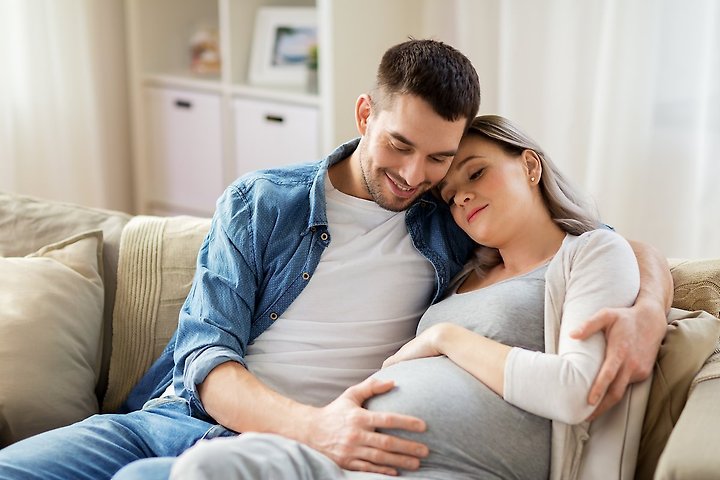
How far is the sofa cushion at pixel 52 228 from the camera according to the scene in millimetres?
2223

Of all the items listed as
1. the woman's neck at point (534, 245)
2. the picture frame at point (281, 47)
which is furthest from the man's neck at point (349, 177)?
the picture frame at point (281, 47)

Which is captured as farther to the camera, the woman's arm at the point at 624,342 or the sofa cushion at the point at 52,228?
the sofa cushion at the point at 52,228

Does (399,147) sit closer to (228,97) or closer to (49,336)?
(49,336)

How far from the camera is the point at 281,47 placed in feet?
12.0

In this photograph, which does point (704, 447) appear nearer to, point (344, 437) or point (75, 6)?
point (344, 437)

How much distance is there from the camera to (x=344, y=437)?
5.47ft

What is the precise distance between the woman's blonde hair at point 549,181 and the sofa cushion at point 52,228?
2.81 ft

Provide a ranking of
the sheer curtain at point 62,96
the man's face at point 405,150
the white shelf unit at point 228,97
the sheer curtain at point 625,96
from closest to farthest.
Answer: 1. the man's face at point 405,150
2. the sheer curtain at point 625,96
3. the white shelf unit at point 228,97
4. the sheer curtain at point 62,96

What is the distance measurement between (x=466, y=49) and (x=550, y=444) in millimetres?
1869

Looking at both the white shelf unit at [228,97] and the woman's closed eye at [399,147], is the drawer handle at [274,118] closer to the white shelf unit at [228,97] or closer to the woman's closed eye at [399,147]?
the white shelf unit at [228,97]

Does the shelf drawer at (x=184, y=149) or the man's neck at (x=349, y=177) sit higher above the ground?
the man's neck at (x=349, y=177)

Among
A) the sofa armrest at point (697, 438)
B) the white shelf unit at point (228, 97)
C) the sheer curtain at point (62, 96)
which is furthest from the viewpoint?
the sheer curtain at point (62, 96)

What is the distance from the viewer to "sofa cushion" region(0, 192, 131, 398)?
222 cm

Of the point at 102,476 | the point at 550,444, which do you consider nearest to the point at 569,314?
the point at 550,444
